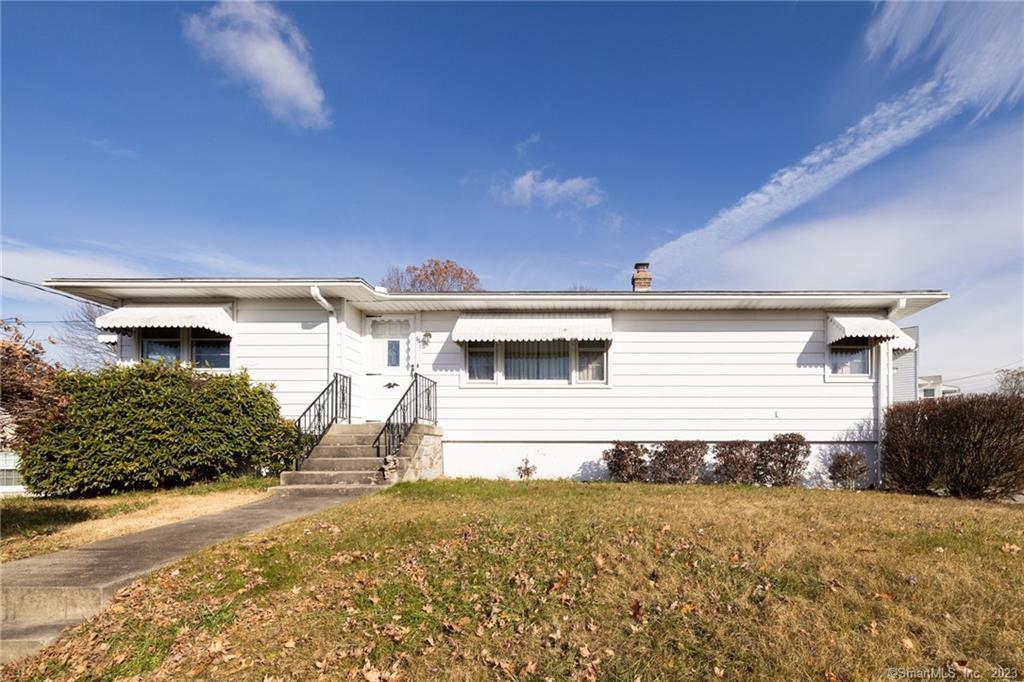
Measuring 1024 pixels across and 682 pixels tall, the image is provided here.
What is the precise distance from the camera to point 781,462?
10.3m

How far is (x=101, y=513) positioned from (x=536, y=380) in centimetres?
784

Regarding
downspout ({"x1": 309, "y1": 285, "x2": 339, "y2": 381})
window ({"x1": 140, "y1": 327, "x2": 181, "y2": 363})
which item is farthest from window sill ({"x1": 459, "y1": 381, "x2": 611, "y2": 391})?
window ({"x1": 140, "y1": 327, "x2": 181, "y2": 363})

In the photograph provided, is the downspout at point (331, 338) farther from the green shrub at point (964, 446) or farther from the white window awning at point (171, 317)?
the green shrub at point (964, 446)

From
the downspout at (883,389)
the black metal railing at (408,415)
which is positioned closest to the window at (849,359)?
the downspout at (883,389)

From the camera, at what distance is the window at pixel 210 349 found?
11.0 meters

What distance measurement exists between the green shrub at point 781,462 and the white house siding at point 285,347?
30.4ft

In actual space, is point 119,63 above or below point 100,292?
above

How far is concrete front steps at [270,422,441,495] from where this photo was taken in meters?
8.29

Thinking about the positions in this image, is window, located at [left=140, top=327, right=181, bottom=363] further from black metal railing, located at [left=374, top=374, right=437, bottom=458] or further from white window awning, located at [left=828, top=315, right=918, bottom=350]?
white window awning, located at [left=828, top=315, right=918, bottom=350]

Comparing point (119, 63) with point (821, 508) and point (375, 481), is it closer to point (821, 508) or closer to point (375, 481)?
point (375, 481)

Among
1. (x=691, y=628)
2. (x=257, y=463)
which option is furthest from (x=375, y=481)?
(x=691, y=628)

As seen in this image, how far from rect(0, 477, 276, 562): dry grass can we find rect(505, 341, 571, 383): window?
5403mm

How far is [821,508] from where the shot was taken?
6.88 meters

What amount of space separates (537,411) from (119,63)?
1146cm
